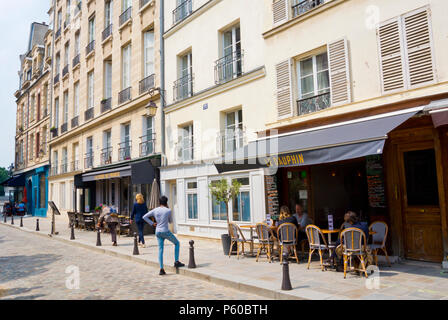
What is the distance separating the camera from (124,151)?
651 inches

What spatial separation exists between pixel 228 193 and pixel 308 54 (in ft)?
13.3

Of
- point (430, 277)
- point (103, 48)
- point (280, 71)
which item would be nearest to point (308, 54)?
point (280, 71)

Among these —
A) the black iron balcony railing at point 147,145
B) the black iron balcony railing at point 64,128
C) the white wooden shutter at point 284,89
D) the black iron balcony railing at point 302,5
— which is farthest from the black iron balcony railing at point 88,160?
the black iron balcony railing at point 302,5

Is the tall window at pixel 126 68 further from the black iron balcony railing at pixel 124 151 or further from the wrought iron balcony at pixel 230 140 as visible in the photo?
the wrought iron balcony at pixel 230 140

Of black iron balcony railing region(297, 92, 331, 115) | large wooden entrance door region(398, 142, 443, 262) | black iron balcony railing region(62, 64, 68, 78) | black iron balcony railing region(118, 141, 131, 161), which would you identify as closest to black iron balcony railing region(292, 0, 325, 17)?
black iron balcony railing region(297, 92, 331, 115)

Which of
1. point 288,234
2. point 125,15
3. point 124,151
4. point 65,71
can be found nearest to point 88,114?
point 124,151

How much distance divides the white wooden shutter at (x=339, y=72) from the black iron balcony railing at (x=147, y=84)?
27.8 ft

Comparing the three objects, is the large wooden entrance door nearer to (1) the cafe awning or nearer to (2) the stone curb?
(1) the cafe awning

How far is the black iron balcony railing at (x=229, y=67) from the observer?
11.1 meters

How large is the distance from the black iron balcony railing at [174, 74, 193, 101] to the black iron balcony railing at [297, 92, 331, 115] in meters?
5.07

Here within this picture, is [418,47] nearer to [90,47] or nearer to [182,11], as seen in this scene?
[182,11]

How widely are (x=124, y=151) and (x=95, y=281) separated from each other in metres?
10.4

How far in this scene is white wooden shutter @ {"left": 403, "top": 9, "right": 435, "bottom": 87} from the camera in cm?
673

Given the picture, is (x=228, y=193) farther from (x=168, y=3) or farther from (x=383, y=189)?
(x=168, y=3)
